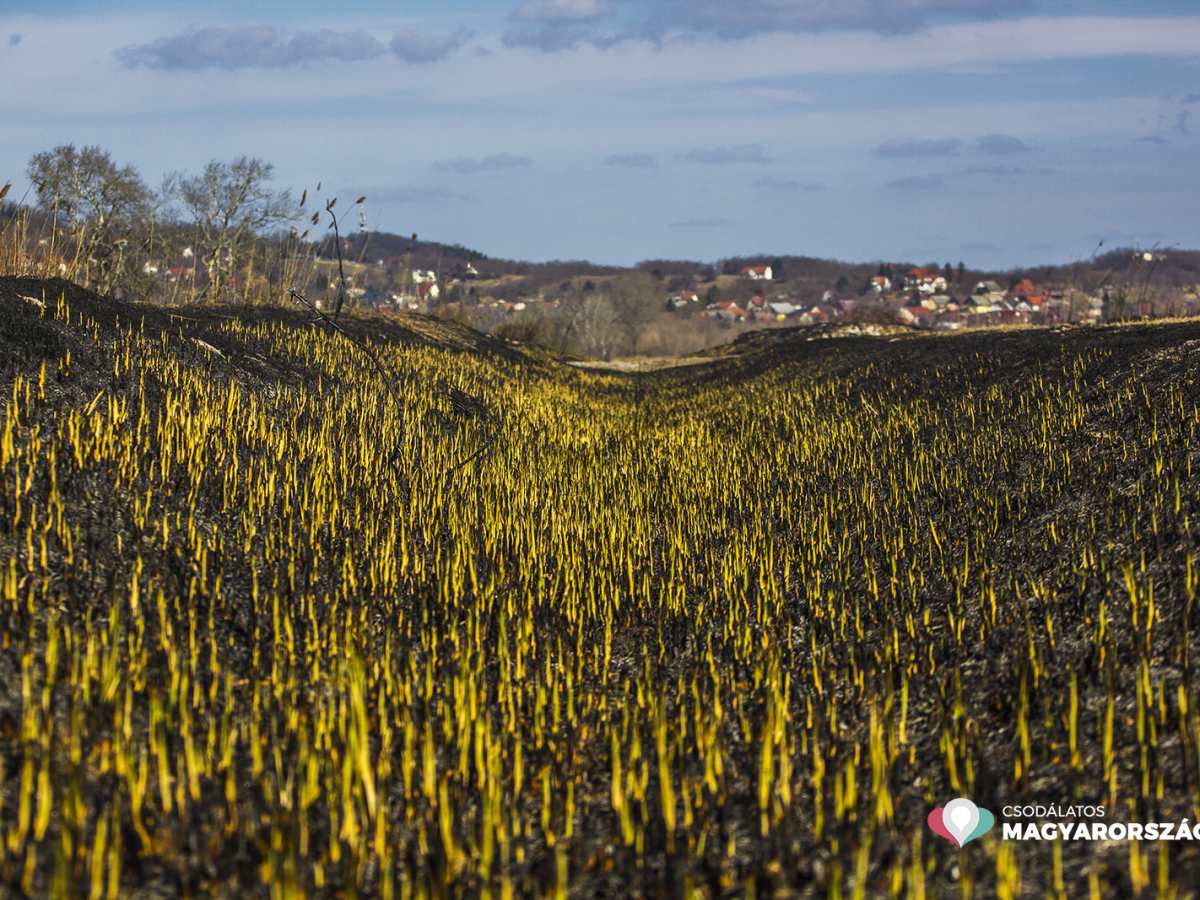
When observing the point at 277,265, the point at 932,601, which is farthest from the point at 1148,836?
the point at 277,265

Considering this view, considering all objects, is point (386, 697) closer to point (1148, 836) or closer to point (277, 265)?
point (1148, 836)

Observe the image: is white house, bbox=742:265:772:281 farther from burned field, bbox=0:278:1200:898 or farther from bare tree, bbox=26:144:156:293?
burned field, bbox=0:278:1200:898

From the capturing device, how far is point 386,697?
3.32 m

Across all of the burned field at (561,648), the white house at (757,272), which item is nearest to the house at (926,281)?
the white house at (757,272)

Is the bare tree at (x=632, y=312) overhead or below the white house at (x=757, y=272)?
below

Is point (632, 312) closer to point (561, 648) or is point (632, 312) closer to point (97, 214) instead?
point (97, 214)

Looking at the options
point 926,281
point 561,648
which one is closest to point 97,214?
point 561,648

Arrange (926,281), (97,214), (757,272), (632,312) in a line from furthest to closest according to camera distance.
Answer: (757,272), (926,281), (632,312), (97,214)

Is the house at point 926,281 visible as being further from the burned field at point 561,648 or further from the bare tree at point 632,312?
the burned field at point 561,648

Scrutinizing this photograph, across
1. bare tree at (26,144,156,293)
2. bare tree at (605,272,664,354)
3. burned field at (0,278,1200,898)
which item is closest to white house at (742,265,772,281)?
bare tree at (605,272,664,354)

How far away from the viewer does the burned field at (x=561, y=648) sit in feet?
8.20

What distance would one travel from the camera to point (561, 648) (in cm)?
386

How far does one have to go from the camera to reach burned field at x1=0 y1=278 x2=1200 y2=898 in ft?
8.20

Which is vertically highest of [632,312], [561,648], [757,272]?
[757,272]
